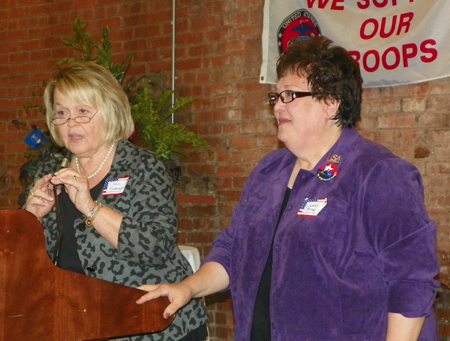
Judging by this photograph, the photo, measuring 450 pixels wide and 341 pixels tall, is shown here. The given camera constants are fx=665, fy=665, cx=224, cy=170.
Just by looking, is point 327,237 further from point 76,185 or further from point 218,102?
point 218,102

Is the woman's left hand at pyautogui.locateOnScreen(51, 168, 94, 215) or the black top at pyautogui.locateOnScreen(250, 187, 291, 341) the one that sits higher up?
the woman's left hand at pyautogui.locateOnScreen(51, 168, 94, 215)

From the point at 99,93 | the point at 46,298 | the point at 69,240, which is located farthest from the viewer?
the point at 99,93

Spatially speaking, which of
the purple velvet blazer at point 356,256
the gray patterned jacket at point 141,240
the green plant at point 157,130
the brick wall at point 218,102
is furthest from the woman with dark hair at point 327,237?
the green plant at point 157,130

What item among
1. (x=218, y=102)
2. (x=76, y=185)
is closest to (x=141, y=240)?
(x=76, y=185)

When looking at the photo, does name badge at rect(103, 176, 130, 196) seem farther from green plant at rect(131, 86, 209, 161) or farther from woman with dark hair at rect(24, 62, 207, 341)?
green plant at rect(131, 86, 209, 161)

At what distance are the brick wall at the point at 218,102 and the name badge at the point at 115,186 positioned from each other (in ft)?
7.64

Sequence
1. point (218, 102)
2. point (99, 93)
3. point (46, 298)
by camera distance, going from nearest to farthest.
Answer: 1. point (46, 298)
2. point (99, 93)
3. point (218, 102)

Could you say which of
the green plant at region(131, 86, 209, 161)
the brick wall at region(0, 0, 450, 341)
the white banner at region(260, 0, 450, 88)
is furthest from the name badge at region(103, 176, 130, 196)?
the brick wall at region(0, 0, 450, 341)

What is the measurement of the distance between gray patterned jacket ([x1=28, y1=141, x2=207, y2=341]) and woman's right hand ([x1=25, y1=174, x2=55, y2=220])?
0.39ft

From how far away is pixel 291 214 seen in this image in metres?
2.04

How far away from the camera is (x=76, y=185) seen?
205 centimetres

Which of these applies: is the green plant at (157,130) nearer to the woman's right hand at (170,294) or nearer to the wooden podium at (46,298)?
the woman's right hand at (170,294)

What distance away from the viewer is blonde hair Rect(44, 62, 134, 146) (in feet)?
7.84

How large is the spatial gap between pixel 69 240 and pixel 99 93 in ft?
1.76
